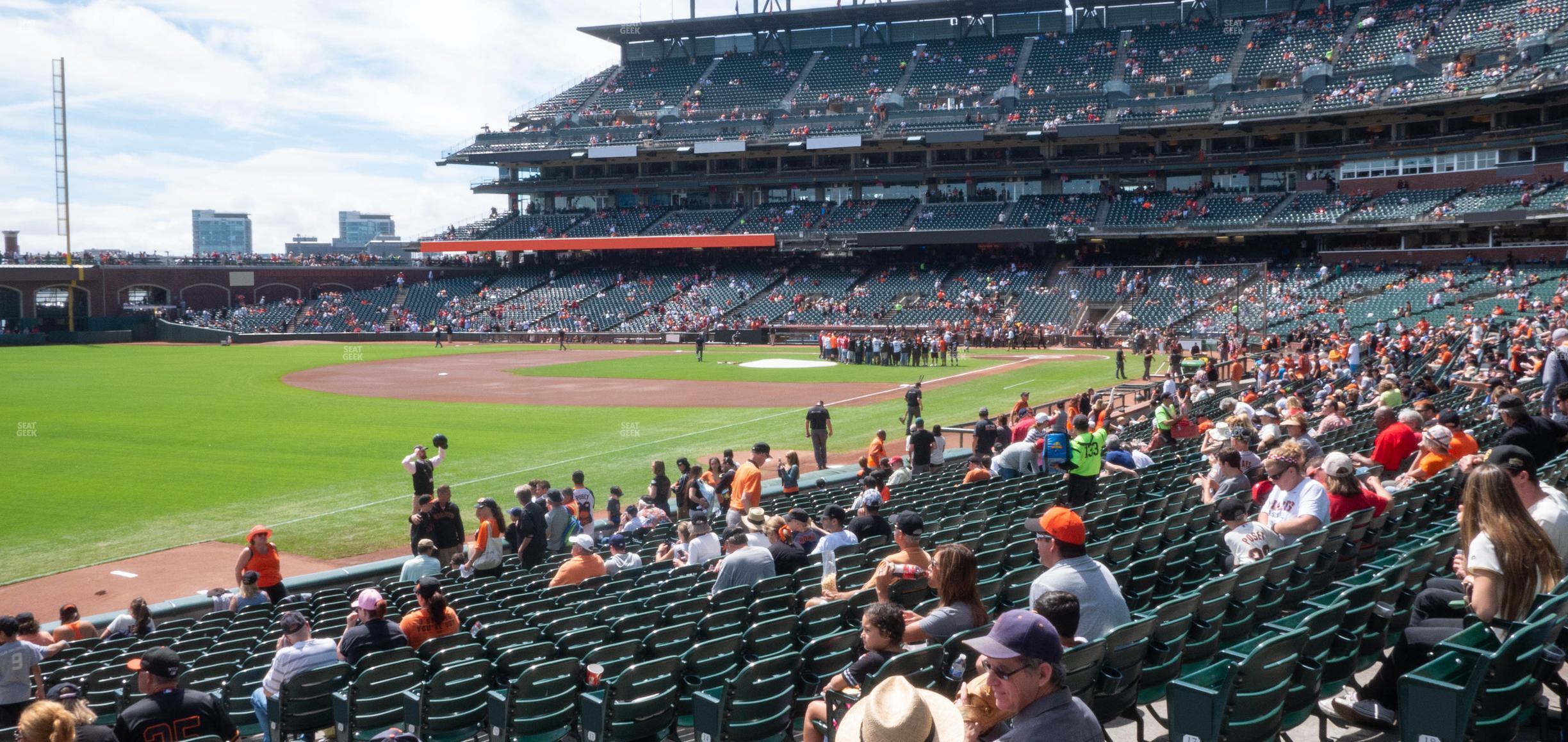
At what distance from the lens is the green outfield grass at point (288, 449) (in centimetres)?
1917

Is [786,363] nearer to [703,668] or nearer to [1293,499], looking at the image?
[1293,499]

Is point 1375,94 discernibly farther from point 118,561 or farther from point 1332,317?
point 118,561

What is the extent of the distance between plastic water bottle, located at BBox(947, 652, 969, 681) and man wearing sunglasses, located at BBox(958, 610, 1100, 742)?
1.90m

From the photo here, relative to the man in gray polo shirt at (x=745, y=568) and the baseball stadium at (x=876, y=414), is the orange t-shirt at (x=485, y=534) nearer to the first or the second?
the baseball stadium at (x=876, y=414)

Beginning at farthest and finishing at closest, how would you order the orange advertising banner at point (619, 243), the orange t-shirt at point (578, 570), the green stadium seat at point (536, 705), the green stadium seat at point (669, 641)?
1. the orange advertising banner at point (619, 243)
2. the orange t-shirt at point (578, 570)
3. the green stadium seat at point (669, 641)
4. the green stadium seat at point (536, 705)

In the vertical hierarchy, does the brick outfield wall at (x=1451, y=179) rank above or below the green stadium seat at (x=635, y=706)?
above

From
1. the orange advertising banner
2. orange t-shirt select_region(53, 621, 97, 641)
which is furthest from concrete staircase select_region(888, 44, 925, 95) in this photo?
orange t-shirt select_region(53, 621, 97, 641)

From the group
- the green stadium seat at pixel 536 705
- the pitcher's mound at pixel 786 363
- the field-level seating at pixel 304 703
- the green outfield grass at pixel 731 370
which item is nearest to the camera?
the green stadium seat at pixel 536 705

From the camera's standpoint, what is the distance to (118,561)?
17016 mm

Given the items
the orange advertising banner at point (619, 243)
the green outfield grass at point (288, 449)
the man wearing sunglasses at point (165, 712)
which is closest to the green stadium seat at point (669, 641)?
the man wearing sunglasses at point (165, 712)

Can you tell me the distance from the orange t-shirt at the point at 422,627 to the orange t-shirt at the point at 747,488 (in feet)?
21.1

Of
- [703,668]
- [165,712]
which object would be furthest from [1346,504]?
[165,712]

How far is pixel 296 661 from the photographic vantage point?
7586mm

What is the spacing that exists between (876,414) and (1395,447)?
2179 cm
